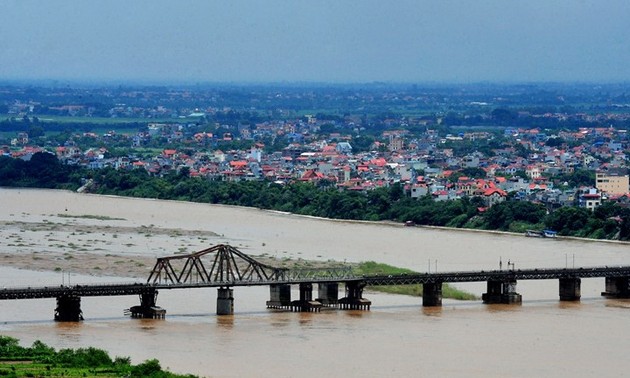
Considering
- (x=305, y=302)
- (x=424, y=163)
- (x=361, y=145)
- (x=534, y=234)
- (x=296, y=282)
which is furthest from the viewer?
(x=361, y=145)

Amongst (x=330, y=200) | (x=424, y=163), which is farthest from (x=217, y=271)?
(x=424, y=163)

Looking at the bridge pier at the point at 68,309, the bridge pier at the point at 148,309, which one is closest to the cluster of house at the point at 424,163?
the bridge pier at the point at 148,309

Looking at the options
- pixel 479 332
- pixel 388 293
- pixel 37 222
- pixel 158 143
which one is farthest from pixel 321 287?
pixel 158 143

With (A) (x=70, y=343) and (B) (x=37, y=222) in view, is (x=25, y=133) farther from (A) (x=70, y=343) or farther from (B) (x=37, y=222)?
(A) (x=70, y=343)

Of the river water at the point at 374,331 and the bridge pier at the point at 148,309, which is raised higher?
the bridge pier at the point at 148,309

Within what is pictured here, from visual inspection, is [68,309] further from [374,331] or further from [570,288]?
[570,288]

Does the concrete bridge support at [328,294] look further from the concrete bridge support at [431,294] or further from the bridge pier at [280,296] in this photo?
the concrete bridge support at [431,294]

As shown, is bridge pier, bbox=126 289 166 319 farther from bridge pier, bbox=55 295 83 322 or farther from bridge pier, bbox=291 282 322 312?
bridge pier, bbox=291 282 322 312

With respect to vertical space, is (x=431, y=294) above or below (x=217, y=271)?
below

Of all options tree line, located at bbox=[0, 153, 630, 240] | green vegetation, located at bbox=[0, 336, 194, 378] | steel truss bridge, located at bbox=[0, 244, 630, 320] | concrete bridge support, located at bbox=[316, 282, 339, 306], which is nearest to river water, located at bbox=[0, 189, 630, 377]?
steel truss bridge, located at bbox=[0, 244, 630, 320]
